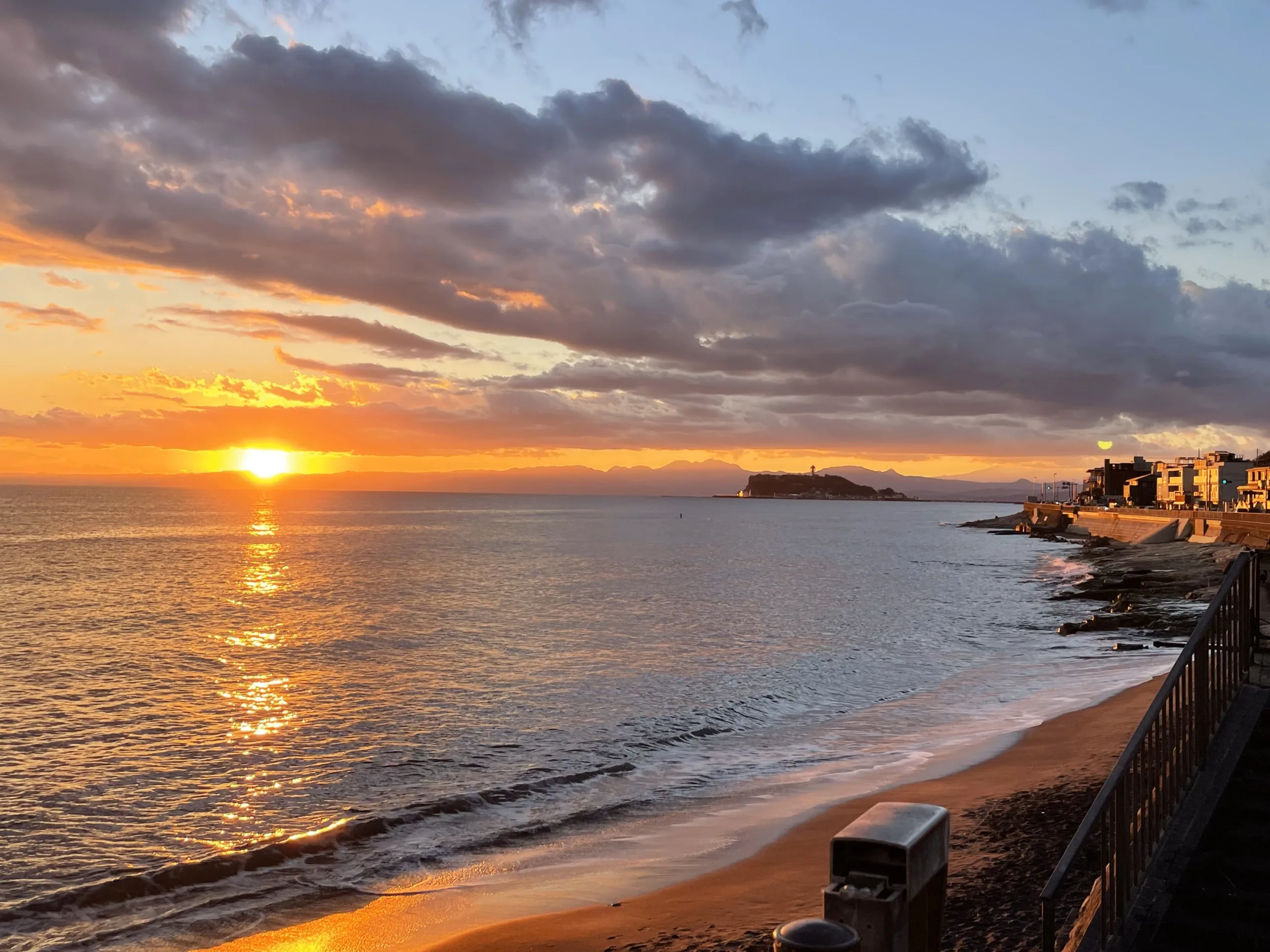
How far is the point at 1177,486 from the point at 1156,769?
172 meters

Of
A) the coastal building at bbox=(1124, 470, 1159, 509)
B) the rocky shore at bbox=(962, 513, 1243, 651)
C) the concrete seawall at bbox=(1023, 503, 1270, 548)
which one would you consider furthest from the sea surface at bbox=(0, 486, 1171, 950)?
the coastal building at bbox=(1124, 470, 1159, 509)

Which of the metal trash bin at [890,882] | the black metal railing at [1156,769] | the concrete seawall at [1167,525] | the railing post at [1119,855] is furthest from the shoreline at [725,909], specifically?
the concrete seawall at [1167,525]

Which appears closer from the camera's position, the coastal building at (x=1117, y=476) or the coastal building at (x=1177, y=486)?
the coastal building at (x=1177, y=486)

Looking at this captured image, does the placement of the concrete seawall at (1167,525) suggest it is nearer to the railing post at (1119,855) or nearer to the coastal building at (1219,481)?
the coastal building at (1219,481)

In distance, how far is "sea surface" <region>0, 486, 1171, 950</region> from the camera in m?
12.3

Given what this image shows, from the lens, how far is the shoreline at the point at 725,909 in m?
9.20

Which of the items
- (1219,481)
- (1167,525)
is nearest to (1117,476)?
(1219,481)

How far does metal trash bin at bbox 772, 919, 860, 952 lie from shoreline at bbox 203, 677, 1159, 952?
4.67 meters

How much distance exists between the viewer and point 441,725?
832 inches

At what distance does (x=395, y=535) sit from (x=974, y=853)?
124 meters

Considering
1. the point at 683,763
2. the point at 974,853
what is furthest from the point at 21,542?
the point at 974,853

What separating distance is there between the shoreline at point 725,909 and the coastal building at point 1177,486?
14433cm

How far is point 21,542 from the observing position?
10481 cm

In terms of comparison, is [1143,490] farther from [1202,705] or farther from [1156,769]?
[1156,769]
